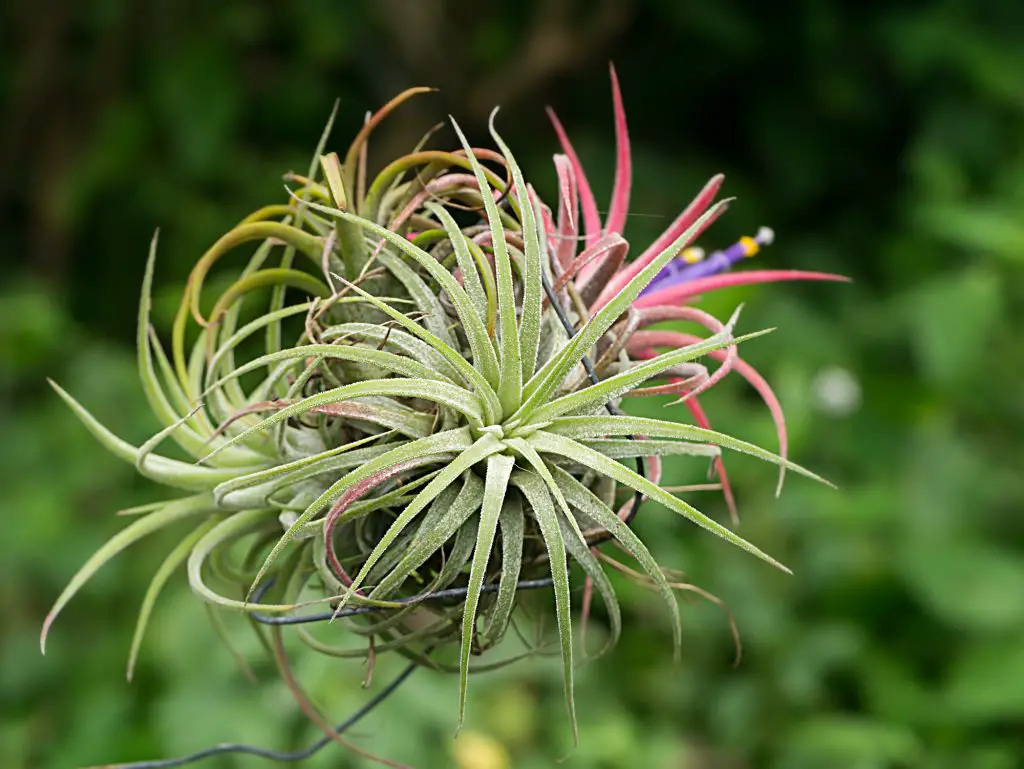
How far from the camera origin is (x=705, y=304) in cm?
233

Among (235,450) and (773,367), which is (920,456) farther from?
(235,450)

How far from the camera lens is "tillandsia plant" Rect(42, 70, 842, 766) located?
736mm

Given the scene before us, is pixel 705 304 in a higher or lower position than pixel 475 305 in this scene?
higher

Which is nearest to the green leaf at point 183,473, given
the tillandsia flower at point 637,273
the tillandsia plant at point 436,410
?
the tillandsia plant at point 436,410

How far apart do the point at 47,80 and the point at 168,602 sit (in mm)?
2008

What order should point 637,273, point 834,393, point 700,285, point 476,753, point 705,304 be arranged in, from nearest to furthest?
point 637,273 → point 700,285 → point 476,753 → point 705,304 → point 834,393

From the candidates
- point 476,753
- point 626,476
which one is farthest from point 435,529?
point 476,753

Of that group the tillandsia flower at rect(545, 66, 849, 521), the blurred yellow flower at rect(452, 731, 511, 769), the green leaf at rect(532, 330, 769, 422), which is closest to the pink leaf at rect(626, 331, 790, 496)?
the tillandsia flower at rect(545, 66, 849, 521)

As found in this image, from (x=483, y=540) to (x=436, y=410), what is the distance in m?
0.12

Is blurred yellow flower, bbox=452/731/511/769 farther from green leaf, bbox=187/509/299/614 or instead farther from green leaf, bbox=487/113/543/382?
green leaf, bbox=487/113/543/382

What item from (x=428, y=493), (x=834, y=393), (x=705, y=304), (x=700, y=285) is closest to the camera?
(x=428, y=493)

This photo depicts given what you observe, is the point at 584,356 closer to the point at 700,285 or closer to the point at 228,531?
the point at 700,285

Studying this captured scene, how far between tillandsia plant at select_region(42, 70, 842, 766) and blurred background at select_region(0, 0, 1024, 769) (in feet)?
3.08

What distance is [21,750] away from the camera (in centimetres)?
222
